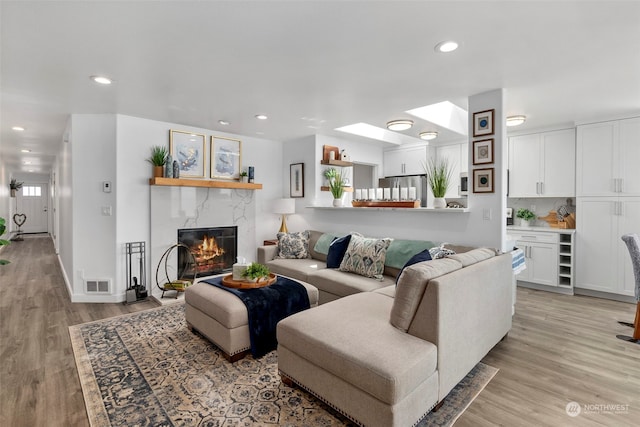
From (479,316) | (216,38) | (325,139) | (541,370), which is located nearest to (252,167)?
(325,139)

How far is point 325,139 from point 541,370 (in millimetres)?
4075

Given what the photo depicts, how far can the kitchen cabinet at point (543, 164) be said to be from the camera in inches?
183

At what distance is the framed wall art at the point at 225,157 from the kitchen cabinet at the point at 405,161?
2830mm

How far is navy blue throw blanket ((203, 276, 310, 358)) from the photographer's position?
2.63 meters

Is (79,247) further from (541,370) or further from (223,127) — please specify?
(541,370)

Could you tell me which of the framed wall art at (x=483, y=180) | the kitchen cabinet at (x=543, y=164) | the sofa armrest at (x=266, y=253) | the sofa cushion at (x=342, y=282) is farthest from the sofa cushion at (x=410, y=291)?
the kitchen cabinet at (x=543, y=164)

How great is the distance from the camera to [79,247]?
13.3ft

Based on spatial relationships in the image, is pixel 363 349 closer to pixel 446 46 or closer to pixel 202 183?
pixel 446 46

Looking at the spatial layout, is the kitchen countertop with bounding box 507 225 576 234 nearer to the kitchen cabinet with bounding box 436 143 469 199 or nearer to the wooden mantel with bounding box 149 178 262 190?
the kitchen cabinet with bounding box 436 143 469 199

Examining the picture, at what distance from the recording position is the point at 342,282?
3.44 meters

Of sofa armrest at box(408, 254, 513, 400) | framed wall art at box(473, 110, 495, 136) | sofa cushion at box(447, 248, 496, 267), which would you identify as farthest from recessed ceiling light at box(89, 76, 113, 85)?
framed wall art at box(473, 110, 495, 136)

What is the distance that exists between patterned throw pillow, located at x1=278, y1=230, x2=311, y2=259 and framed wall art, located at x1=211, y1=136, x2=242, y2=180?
4.30 ft

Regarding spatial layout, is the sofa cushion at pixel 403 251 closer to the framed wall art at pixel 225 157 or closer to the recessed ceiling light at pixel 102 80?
the framed wall art at pixel 225 157

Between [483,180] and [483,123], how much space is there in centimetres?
58
